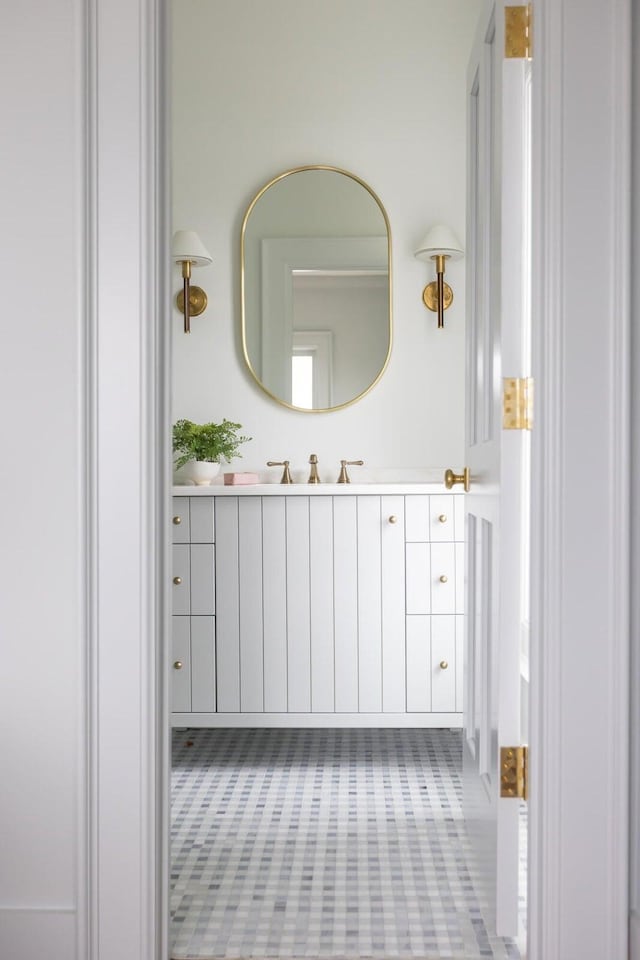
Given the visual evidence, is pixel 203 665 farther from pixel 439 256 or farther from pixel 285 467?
pixel 439 256

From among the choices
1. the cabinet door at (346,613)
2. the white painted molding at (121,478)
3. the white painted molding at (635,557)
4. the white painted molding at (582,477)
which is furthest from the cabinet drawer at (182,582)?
the white painted molding at (635,557)

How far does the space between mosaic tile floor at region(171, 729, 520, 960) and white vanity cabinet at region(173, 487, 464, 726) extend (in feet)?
0.66

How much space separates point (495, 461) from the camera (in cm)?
181

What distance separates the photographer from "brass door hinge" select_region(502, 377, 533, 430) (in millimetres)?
1707

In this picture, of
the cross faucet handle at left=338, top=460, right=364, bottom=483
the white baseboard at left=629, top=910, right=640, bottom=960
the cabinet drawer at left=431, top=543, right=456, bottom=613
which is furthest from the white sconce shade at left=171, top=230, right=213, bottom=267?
the white baseboard at left=629, top=910, right=640, bottom=960

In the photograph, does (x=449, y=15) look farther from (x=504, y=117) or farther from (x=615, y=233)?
(x=615, y=233)

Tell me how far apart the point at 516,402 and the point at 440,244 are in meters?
1.71

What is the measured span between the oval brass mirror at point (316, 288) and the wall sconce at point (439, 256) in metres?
0.15

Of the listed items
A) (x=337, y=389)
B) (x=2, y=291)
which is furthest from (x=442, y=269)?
(x=2, y=291)

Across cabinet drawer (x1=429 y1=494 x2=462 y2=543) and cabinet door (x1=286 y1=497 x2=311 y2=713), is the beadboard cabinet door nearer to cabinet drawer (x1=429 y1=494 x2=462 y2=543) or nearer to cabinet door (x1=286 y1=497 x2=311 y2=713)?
cabinet door (x1=286 y1=497 x2=311 y2=713)

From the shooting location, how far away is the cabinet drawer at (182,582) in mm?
2883

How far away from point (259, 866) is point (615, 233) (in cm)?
167

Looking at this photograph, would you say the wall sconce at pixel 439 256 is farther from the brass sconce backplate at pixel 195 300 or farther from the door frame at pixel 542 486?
the door frame at pixel 542 486

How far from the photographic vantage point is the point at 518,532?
1745 mm
